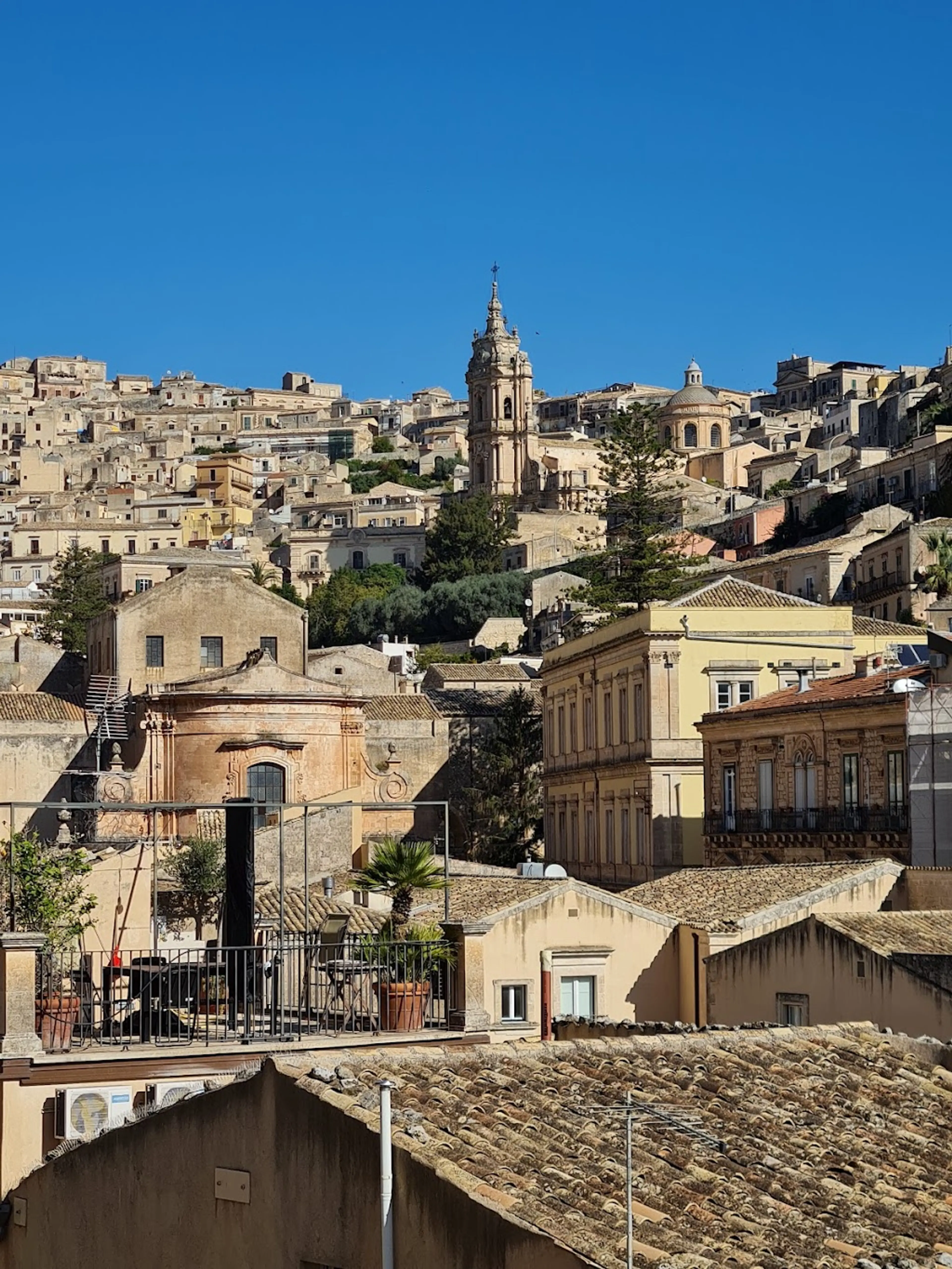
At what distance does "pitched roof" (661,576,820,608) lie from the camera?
50.0 meters

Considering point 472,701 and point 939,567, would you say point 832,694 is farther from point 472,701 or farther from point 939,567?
point 939,567

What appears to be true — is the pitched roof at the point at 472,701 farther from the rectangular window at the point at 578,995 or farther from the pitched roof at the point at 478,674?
the rectangular window at the point at 578,995

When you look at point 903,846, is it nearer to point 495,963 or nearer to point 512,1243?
point 495,963

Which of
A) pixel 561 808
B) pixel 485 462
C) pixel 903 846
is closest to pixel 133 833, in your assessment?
pixel 561 808

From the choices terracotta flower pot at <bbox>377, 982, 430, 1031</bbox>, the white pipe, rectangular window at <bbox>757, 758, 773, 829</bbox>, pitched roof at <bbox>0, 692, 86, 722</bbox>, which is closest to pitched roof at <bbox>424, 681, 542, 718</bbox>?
pitched roof at <bbox>0, 692, 86, 722</bbox>

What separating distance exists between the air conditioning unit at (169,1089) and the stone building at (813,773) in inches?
856

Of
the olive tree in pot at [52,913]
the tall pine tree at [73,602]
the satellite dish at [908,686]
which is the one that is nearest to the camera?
the olive tree in pot at [52,913]

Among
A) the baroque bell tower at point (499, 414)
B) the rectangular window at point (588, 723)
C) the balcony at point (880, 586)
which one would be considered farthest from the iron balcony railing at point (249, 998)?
the baroque bell tower at point (499, 414)

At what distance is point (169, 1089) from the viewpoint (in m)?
15.5

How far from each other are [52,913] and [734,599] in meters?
30.3

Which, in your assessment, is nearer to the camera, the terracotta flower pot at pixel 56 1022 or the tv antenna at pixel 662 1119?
the tv antenna at pixel 662 1119

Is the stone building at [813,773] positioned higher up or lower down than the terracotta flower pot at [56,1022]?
higher up

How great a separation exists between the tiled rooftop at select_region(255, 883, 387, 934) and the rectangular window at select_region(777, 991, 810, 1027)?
15.4ft

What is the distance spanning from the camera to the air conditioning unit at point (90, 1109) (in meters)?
15.0
